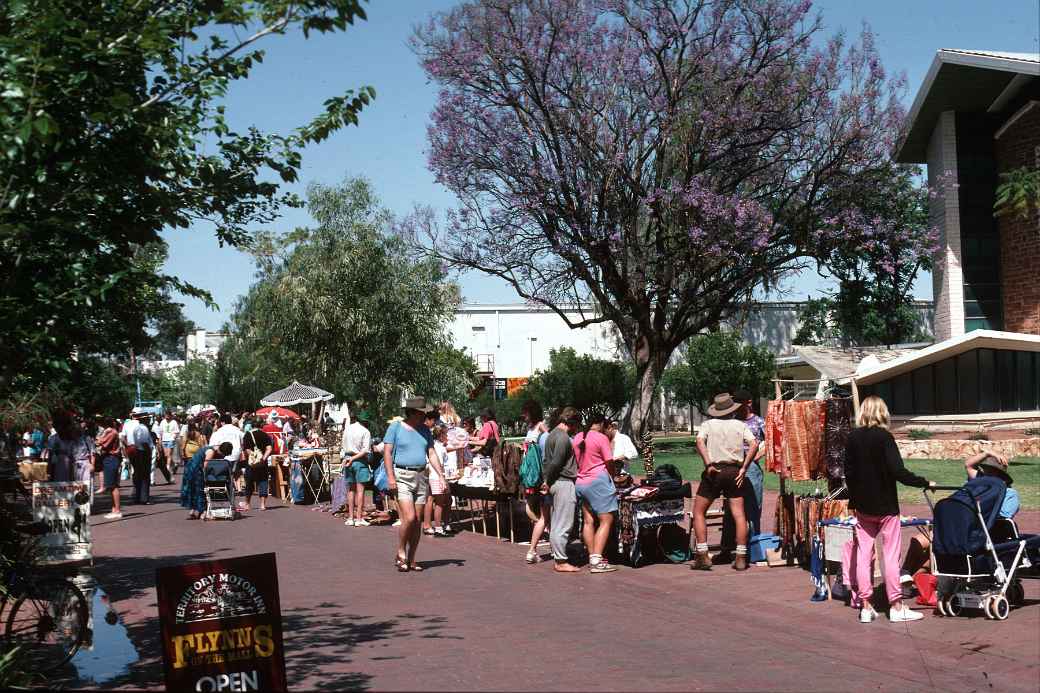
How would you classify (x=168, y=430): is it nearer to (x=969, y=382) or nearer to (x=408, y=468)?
(x=408, y=468)

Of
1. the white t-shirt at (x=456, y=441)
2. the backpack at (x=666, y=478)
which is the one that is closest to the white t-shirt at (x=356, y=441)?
the white t-shirt at (x=456, y=441)

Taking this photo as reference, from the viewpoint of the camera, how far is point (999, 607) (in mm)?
8703

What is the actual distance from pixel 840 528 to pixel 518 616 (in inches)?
116

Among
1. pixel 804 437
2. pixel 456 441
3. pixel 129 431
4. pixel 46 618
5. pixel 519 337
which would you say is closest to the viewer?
pixel 46 618

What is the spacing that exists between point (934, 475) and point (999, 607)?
608 inches

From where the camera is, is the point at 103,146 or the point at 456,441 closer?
the point at 103,146

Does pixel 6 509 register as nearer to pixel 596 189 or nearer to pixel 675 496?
pixel 675 496

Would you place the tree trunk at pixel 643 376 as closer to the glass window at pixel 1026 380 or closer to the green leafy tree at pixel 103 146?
the glass window at pixel 1026 380

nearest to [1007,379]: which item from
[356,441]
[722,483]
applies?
[356,441]

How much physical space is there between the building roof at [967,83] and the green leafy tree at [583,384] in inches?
954

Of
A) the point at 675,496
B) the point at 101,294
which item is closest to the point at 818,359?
the point at 675,496

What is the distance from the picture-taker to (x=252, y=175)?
8648mm

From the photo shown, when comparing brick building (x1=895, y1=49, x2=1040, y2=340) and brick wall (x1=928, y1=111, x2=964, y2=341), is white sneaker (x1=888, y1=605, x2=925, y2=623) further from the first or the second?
brick wall (x1=928, y1=111, x2=964, y2=341)

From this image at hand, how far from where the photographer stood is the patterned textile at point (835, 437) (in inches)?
453
